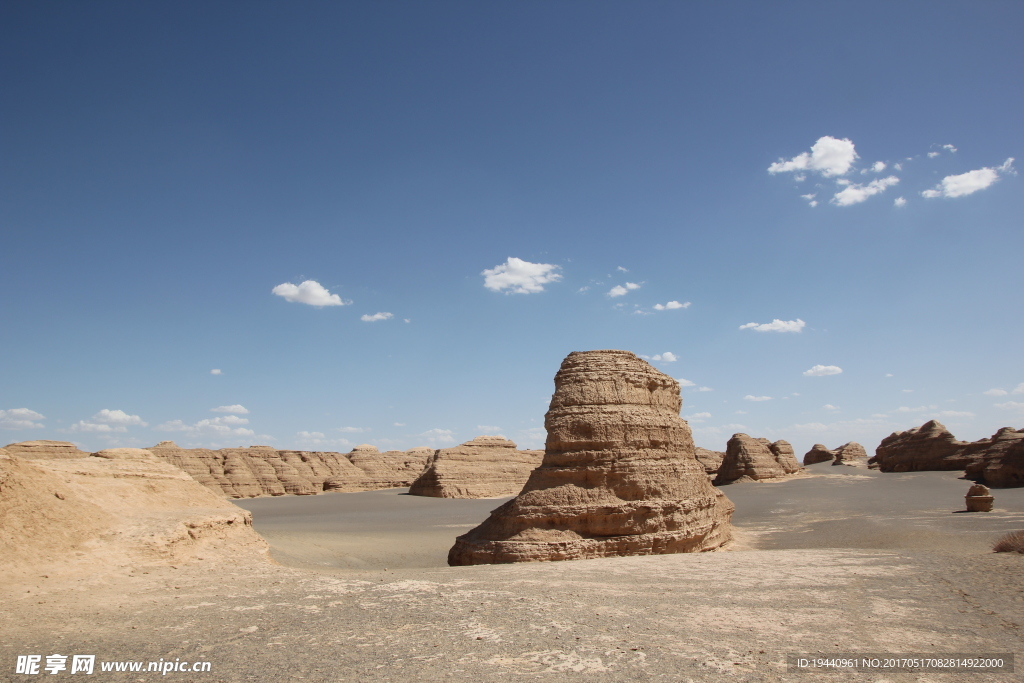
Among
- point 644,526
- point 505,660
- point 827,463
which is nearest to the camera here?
point 505,660

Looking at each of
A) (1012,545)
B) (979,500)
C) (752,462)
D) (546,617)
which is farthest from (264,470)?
(1012,545)

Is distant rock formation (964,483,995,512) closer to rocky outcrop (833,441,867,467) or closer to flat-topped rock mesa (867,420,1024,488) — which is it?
flat-topped rock mesa (867,420,1024,488)

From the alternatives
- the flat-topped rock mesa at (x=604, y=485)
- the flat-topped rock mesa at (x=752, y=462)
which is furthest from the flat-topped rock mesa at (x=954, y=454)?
the flat-topped rock mesa at (x=604, y=485)

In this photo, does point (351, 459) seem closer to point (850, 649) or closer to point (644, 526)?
point (644, 526)

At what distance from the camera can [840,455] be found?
209ft

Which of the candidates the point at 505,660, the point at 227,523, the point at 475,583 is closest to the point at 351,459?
the point at 227,523

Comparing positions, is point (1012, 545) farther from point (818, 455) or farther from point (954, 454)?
point (818, 455)

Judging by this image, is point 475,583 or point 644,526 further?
point 644,526

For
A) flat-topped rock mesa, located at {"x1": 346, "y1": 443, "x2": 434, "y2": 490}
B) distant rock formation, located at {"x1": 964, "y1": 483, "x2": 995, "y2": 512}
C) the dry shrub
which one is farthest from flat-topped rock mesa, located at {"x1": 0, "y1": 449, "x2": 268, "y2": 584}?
flat-topped rock mesa, located at {"x1": 346, "y1": 443, "x2": 434, "y2": 490}

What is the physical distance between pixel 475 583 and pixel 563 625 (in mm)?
2695

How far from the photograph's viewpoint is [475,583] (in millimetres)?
9188

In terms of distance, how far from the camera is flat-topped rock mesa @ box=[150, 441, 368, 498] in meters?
42.8

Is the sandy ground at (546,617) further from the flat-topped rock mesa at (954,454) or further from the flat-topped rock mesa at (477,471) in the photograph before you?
the flat-topped rock mesa at (477,471)

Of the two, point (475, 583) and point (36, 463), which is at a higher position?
point (36, 463)
